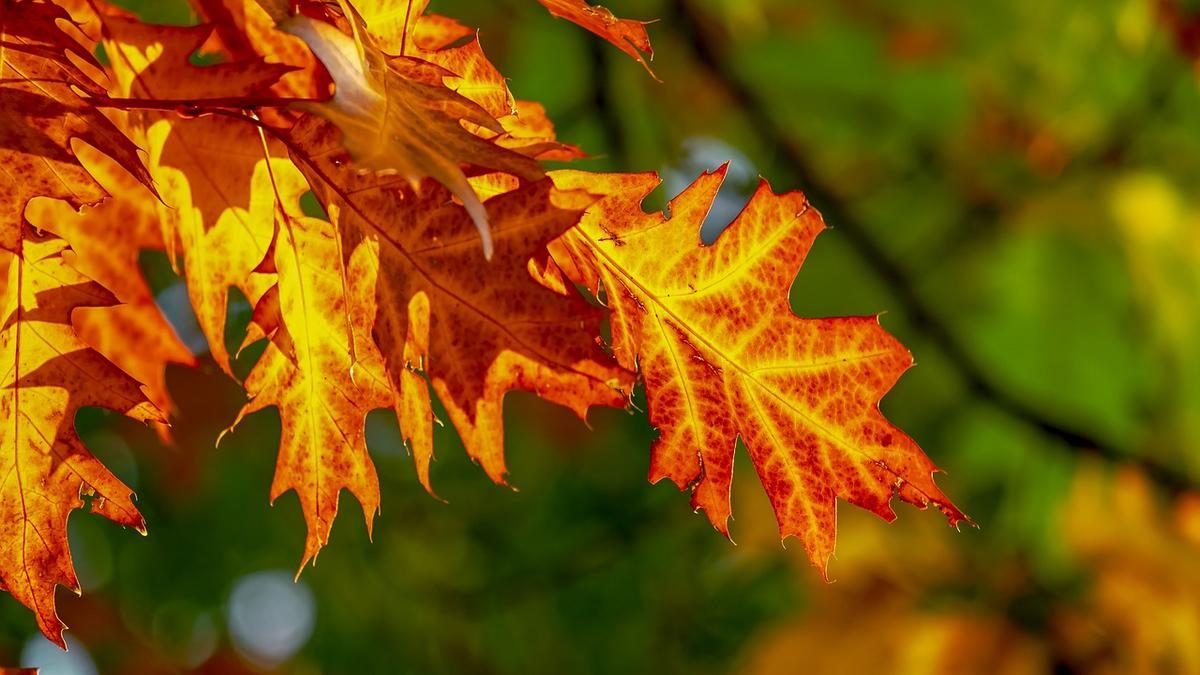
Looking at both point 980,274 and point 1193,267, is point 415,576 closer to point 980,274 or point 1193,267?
point 980,274

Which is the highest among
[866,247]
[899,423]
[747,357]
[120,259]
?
[747,357]

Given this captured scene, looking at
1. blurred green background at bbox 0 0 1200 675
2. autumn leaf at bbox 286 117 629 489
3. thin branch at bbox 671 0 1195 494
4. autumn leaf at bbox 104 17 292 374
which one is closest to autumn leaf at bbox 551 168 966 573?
autumn leaf at bbox 286 117 629 489

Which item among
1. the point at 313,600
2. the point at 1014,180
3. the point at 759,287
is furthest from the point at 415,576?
the point at 759,287

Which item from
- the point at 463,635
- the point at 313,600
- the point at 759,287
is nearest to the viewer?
the point at 759,287

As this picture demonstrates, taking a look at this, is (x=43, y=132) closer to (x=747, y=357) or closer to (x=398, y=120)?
(x=398, y=120)

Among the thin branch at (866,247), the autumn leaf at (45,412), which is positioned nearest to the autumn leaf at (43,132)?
the autumn leaf at (45,412)

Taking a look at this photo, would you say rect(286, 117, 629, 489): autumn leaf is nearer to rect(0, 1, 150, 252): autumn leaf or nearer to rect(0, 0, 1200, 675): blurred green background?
rect(0, 1, 150, 252): autumn leaf

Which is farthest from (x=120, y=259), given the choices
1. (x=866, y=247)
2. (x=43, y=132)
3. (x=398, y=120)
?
(x=866, y=247)
